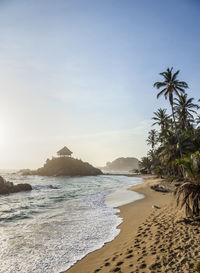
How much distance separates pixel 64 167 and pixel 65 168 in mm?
1199

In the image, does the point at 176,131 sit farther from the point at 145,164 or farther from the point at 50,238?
the point at 145,164

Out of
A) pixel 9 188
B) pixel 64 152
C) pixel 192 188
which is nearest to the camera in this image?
pixel 192 188

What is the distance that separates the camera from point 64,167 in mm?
89875

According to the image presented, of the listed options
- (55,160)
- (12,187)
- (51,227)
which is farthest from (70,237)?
(55,160)

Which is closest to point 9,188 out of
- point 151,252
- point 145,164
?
point 151,252

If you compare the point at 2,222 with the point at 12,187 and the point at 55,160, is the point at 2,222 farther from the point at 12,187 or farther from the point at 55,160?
the point at 55,160

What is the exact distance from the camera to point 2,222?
1072cm

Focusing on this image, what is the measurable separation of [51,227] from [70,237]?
2158mm

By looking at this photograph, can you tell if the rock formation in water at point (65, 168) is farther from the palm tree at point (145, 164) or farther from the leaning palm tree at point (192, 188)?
the leaning palm tree at point (192, 188)

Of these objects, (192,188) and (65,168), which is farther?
(65,168)

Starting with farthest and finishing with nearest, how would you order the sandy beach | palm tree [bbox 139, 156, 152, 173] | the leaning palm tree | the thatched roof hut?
the thatched roof hut < palm tree [bbox 139, 156, 152, 173] < the leaning palm tree < the sandy beach

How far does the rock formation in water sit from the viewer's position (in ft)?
286

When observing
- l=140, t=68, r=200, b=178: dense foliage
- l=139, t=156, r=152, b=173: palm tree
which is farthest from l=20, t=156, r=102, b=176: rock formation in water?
l=140, t=68, r=200, b=178: dense foliage

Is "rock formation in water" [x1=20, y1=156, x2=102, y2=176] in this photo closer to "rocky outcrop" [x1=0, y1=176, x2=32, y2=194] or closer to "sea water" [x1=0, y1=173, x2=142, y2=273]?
"rocky outcrop" [x1=0, y1=176, x2=32, y2=194]
